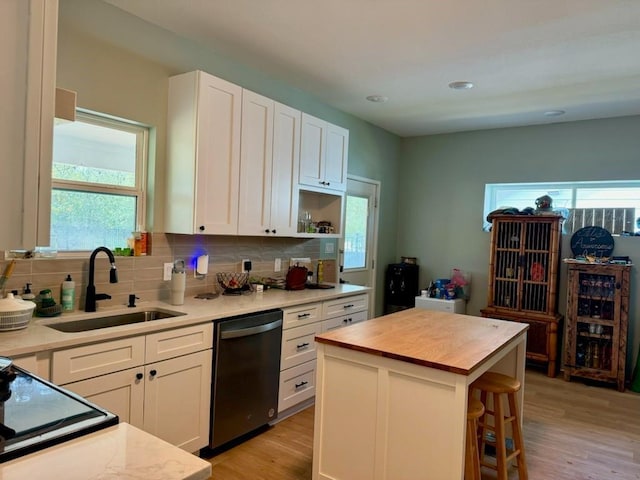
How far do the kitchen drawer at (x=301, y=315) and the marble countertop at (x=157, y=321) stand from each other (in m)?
0.04

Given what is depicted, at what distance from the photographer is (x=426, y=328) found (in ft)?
8.33

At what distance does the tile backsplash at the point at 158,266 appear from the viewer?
93.5 inches

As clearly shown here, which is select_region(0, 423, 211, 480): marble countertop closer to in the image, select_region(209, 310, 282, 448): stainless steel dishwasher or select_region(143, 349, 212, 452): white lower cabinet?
select_region(143, 349, 212, 452): white lower cabinet

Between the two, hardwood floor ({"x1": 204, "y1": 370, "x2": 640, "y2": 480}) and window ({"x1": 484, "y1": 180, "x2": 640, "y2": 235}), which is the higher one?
window ({"x1": 484, "y1": 180, "x2": 640, "y2": 235})

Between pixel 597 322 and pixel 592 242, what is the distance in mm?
819

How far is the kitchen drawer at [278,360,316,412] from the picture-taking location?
312 cm

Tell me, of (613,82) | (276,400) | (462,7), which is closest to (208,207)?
(276,400)

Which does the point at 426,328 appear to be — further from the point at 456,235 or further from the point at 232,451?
the point at 456,235

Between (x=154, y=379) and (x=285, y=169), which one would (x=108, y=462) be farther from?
(x=285, y=169)

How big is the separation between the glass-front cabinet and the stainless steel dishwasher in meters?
3.10

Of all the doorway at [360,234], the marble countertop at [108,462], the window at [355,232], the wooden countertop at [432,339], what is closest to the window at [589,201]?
the doorway at [360,234]

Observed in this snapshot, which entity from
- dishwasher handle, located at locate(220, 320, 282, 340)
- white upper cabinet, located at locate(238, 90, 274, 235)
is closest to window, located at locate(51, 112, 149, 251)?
white upper cabinet, located at locate(238, 90, 274, 235)

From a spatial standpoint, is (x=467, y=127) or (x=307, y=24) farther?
(x=467, y=127)

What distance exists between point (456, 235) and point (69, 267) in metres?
4.30
